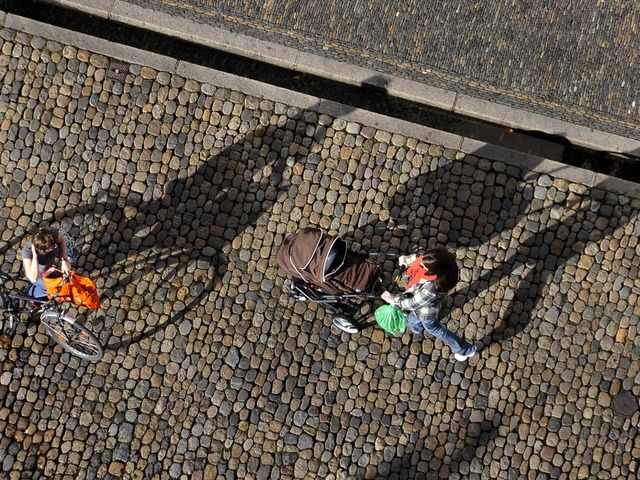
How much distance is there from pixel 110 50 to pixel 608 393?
6994 millimetres

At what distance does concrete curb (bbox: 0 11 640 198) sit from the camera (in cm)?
779

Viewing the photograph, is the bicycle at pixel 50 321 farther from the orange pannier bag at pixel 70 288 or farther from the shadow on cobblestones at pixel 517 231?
the shadow on cobblestones at pixel 517 231

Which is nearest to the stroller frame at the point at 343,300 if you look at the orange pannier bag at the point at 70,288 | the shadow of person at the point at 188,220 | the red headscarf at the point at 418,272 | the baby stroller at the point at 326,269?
the baby stroller at the point at 326,269

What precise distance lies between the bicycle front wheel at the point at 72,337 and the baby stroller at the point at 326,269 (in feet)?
7.10

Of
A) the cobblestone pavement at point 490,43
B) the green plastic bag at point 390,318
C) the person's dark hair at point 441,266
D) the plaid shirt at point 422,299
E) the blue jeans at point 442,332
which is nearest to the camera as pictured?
the person's dark hair at point 441,266

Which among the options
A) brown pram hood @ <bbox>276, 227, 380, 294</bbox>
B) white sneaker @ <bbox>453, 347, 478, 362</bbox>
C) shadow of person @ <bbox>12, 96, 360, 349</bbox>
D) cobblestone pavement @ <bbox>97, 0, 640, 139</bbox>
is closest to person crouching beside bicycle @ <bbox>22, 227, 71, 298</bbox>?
shadow of person @ <bbox>12, 96, 360, 349</bbox>

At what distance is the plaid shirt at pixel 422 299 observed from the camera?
628cm

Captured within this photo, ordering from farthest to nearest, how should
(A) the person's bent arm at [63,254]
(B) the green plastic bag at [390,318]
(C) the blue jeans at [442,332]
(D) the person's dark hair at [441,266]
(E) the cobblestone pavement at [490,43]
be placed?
(E) the cobblestone pavement at [490,43] < (C) the blue jeans at [442,332] < (B) the green plastic bag at [390,318] < (A) the person's bent arm at [63,254] < (D) the person's dark hair at [441,266]

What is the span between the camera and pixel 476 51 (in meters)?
8.19

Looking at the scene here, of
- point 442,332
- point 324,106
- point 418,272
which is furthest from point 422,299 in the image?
point 324,106

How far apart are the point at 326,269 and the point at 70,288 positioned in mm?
2550

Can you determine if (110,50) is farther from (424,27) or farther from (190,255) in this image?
(424,27)

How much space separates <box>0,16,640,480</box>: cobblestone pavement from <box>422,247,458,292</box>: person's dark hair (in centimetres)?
155

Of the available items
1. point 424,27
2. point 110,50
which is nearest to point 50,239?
point 110,50
